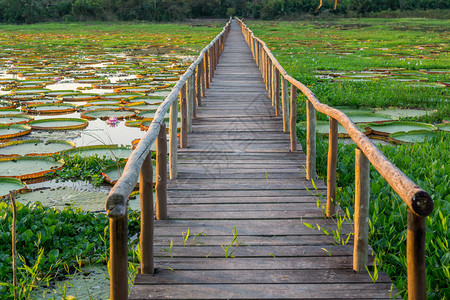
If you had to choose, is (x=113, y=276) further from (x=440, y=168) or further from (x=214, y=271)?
(x=440, y=168)

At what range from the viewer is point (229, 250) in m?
2.56

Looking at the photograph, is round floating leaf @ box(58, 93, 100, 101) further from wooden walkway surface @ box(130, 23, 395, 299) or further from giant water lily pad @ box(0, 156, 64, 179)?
wooden walkway surface @ box(130, 23, 395, 299)

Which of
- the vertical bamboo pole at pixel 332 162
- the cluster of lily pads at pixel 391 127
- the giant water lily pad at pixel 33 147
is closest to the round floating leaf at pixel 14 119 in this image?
the giant water lily pad at pixel 33 147

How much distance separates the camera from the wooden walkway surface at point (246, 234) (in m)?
2.17

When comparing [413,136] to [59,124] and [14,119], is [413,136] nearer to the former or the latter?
[59,124]

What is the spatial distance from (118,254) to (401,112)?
580cm

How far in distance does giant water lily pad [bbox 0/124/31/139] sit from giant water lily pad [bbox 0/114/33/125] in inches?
9.6

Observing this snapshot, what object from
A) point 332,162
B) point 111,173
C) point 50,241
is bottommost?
point 50,241

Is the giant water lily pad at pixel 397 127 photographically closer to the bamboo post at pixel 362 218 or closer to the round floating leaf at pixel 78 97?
the bamboo post at pixel 362 218

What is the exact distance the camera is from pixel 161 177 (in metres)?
2.93

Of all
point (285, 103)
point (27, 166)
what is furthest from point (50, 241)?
point (285, 103)

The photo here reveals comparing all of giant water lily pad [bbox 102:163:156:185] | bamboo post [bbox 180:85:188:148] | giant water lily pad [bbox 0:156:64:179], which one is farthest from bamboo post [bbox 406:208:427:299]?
giant water lily pad [bbox 0:156:64:179]

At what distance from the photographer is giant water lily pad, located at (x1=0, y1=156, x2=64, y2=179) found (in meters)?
4.22

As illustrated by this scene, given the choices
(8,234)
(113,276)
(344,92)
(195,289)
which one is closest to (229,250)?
(195,289)
